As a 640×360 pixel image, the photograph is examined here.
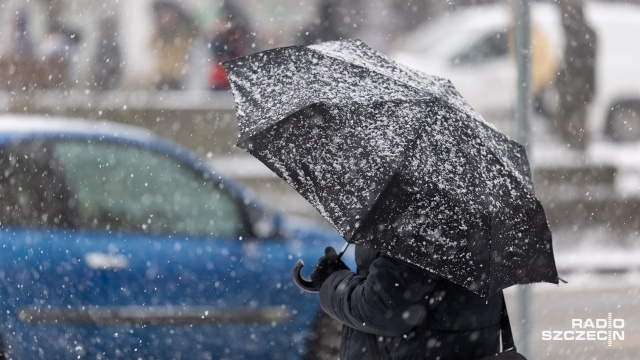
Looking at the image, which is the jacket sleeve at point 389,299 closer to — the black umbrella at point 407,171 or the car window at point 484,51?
the black umbrella at point 407,171

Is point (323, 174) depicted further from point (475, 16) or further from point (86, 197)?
point (475, 16)

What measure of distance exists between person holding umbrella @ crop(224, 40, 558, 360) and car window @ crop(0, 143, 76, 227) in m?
2.62

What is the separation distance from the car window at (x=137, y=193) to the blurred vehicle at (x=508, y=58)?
10549mm

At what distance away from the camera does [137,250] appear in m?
5.97

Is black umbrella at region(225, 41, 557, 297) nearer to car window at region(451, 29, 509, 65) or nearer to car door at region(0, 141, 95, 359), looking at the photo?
car door at region(0, 141, 95, 359)

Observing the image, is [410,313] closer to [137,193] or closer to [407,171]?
[407,171]

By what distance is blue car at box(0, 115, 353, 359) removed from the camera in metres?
5.78

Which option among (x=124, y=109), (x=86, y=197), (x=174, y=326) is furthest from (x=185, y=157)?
(x=124, y=109)

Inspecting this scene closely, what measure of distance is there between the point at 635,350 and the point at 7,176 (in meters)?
4.07

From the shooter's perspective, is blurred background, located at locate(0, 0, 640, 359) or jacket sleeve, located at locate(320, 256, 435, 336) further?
blurred background, located at locate(0, 0, 640, 359)

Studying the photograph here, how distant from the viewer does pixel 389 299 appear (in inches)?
128

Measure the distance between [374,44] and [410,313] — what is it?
1500 cm

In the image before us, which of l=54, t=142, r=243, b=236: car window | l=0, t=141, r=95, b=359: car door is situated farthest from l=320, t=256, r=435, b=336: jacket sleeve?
l=54, t=142, r=243, b=236: car window

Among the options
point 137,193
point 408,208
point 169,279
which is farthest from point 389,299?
point 137,193
